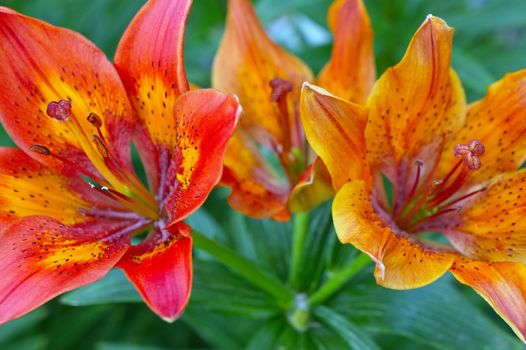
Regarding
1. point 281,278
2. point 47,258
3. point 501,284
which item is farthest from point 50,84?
point 501,284

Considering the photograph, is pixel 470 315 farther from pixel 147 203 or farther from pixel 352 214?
pixel 147 203

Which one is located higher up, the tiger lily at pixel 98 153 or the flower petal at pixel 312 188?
the tiger lily at pixel 98 153

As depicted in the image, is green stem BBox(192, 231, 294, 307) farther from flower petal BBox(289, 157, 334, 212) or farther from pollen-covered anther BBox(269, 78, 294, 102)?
pollen-covered anther BBox(269, 78, 294, 102)

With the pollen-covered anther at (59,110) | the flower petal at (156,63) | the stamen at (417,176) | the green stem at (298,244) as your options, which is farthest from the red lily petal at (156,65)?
the stamen at (417,176)

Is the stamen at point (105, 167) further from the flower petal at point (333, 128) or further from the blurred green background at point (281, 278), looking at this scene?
the flower petal at point (333, 128)

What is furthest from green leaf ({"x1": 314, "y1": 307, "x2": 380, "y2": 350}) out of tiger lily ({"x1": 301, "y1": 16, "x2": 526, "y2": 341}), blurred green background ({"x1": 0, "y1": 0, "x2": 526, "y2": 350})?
tiger lily ({"x1": 301, "y1": 16, "x2": 526, "y2": 341})

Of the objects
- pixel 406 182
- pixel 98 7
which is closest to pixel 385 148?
pixel 406 182
